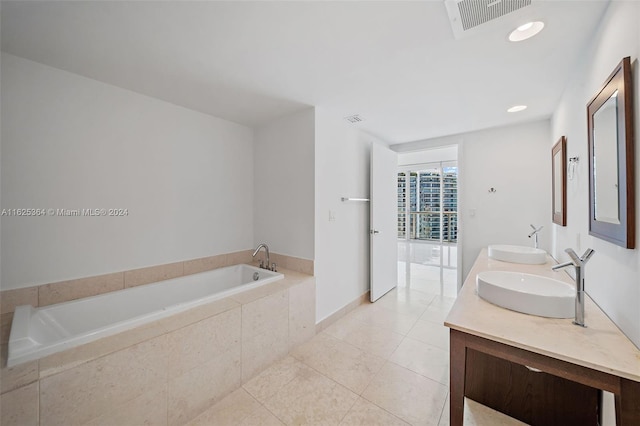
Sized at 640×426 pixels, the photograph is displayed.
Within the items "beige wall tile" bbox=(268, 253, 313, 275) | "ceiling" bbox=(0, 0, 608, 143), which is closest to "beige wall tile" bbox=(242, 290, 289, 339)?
"beige wall tile" bbox=(268, 253, 313, 275)

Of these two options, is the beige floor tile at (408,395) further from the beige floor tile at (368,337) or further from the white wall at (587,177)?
the white wall at (587,177)

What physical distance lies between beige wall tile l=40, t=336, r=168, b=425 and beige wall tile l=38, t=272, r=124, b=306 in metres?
0.94

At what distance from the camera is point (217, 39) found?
1390 mm

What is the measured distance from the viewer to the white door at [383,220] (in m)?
3.07

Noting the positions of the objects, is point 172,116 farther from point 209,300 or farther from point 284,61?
point 209,300

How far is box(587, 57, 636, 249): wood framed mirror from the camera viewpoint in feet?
2.98

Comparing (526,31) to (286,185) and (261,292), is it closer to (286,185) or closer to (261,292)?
(286,185)

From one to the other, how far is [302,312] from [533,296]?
166 cm

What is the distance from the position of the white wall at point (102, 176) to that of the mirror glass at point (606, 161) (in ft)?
9.38

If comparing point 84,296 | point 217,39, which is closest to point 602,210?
point 217,39

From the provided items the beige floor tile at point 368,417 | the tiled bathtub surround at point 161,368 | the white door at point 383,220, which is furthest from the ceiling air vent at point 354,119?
the beige floor tile at point 368,417

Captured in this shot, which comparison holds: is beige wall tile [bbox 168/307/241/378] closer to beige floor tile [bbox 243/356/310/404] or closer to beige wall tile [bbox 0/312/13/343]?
beige floor tile [bbox 243/356/310/404]

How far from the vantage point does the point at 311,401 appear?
1560 mm

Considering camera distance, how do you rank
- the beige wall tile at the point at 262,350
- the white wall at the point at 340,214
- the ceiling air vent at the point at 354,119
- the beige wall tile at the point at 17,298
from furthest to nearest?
the ceiling air vent at the point at 354,119, the white wall at the point at 340,214, the beige wall tile at the point at 262,350, the beige wall tile at the point at 17,298
